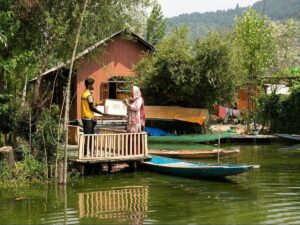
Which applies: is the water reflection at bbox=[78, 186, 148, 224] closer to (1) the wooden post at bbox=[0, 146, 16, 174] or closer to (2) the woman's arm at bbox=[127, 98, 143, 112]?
(1) the wooden post at bbox=[0, 146, 16, 174]

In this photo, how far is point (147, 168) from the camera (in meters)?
14.5

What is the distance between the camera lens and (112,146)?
13.8 metres

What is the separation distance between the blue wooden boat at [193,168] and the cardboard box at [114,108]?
751cm

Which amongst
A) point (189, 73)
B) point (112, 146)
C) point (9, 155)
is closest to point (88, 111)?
point (112, 146)

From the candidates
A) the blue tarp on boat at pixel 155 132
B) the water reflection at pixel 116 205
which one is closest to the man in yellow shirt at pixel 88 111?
the water reflection at pixel 116 205

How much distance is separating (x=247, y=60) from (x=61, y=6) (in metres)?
20.3

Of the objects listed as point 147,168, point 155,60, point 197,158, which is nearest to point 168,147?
point 197,158

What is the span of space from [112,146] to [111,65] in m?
15.6

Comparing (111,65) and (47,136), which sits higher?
(111,65)

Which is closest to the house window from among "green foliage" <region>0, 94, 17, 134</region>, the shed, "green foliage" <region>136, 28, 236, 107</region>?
the shed

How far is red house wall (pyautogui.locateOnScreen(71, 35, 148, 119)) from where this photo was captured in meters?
28.2

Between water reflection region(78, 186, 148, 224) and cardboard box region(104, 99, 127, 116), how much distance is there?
10101 millimetres

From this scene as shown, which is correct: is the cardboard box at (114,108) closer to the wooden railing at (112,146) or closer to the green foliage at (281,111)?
the wooden railing at (112,146)

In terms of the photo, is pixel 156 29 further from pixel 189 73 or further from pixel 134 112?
pixel 134 112
